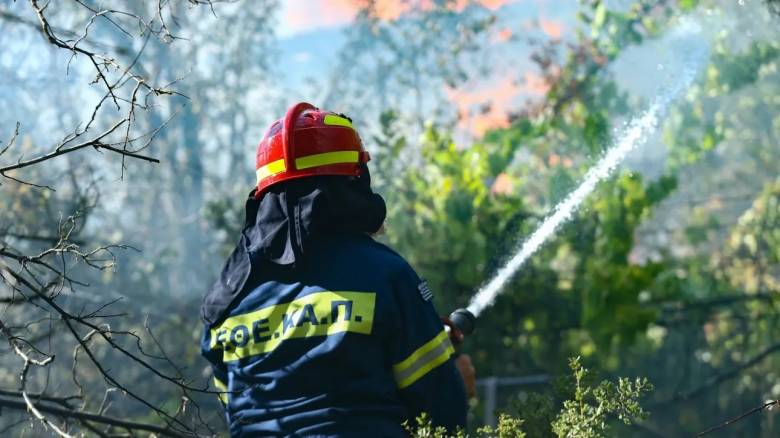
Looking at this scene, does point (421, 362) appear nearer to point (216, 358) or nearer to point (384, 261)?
point (384, 261)

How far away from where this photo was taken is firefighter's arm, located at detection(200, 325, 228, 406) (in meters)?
3.16

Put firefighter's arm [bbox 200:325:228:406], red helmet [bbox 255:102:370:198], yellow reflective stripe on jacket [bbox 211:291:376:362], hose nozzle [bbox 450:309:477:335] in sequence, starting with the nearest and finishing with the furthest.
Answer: yellow reflective stripe on jacket [bbox 211:291:376:362]
red helmet [bbox 255:102:370:198]
firefighter's arm [bbox 200:325:228:406]
hose nozzle [bbox 450:309:477:335]

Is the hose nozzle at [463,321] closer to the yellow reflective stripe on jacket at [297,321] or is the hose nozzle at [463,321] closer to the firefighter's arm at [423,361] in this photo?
the firefighter's arm at [423,361]

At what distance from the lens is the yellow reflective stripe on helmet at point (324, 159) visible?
3.01m

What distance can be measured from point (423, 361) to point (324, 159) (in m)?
0.72

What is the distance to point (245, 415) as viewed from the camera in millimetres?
3012

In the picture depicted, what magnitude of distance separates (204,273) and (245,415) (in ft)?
30.4

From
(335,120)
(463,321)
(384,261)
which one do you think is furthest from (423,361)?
(335,120)

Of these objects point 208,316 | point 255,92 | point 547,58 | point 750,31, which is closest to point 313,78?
point 255,92

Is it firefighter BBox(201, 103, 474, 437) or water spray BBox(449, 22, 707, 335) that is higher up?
water spray BBox(449, 22, 707, 335)

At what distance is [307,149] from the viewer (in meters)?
3.02

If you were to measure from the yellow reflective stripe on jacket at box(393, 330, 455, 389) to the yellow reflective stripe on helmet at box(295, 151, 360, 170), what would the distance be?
0.65 metres

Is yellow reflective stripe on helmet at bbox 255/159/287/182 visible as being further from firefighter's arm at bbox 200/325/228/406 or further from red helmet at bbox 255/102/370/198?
firefighter's arm at bbox 200/325/228/406

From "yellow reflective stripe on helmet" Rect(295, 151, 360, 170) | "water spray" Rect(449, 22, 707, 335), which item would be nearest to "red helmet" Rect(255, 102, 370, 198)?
"yellow reflective stripe on helmet" Rect(295, 151, 360, 170)
